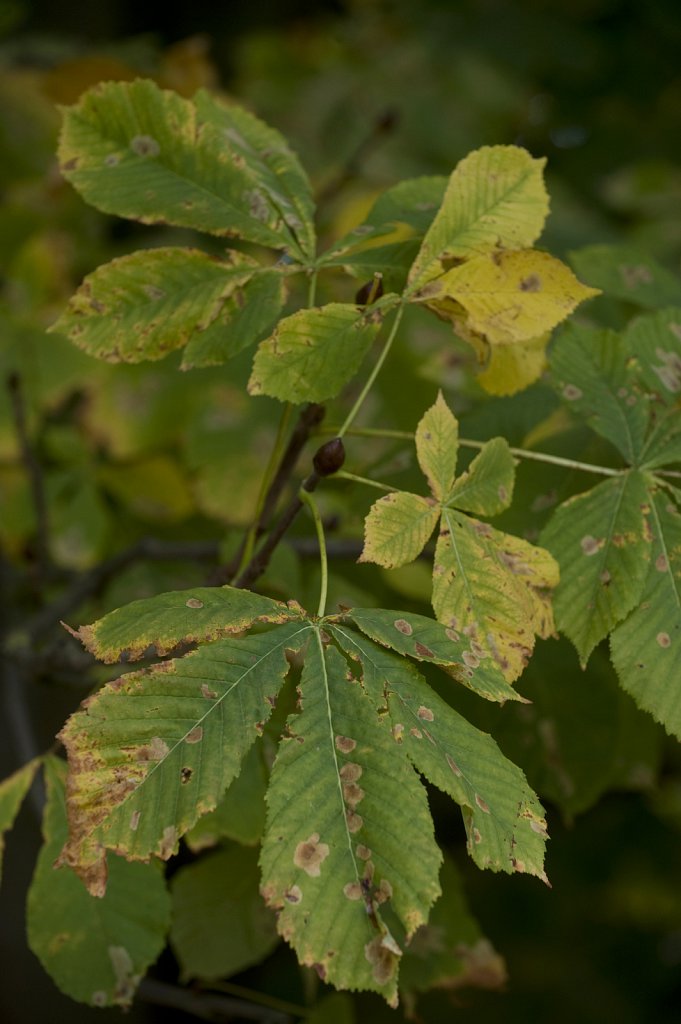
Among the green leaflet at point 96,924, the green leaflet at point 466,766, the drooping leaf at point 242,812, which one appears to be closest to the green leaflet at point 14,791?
the green leaflet at point 96,924

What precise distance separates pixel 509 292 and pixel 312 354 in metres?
0.17

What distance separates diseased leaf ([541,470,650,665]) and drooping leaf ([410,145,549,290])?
222 mm

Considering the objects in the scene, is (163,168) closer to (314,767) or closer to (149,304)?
(149,304)

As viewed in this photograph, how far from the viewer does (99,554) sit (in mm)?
1785

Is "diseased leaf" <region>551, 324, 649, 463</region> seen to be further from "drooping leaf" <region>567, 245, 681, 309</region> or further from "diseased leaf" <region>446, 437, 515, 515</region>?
"drooping leaf" <region>567, 245, 681, 309</region>

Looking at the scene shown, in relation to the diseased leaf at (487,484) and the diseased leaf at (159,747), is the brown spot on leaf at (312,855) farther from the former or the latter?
the diseased leaf at (487,484)

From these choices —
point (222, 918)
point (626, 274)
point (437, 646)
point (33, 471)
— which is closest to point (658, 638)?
point (437, 646)

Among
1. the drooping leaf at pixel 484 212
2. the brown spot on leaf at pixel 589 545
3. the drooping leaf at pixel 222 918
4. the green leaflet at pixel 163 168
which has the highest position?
the drooping leaf at pixel 484 212

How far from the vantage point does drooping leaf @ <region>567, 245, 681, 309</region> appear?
1.12 m

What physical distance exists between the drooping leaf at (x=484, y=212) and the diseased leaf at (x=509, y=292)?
0.04 feet

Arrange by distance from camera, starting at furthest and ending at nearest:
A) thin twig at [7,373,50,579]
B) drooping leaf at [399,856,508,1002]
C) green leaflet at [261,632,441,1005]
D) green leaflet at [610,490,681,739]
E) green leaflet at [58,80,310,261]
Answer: thin twig at [7,373,50,579], drooping leaf at [399,856,508,1002], green leaflet at [58,80,310,261], green leaflet at [610,490,681,739], green leaflet at [261,632,441,1005]

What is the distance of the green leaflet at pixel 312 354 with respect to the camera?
740 millimetres

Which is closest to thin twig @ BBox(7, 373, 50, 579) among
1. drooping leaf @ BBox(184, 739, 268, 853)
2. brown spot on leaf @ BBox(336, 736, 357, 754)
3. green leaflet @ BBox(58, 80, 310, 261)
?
green leaflet @ BBox(58, 80, 310, 261)

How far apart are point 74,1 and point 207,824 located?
3.03 metres
